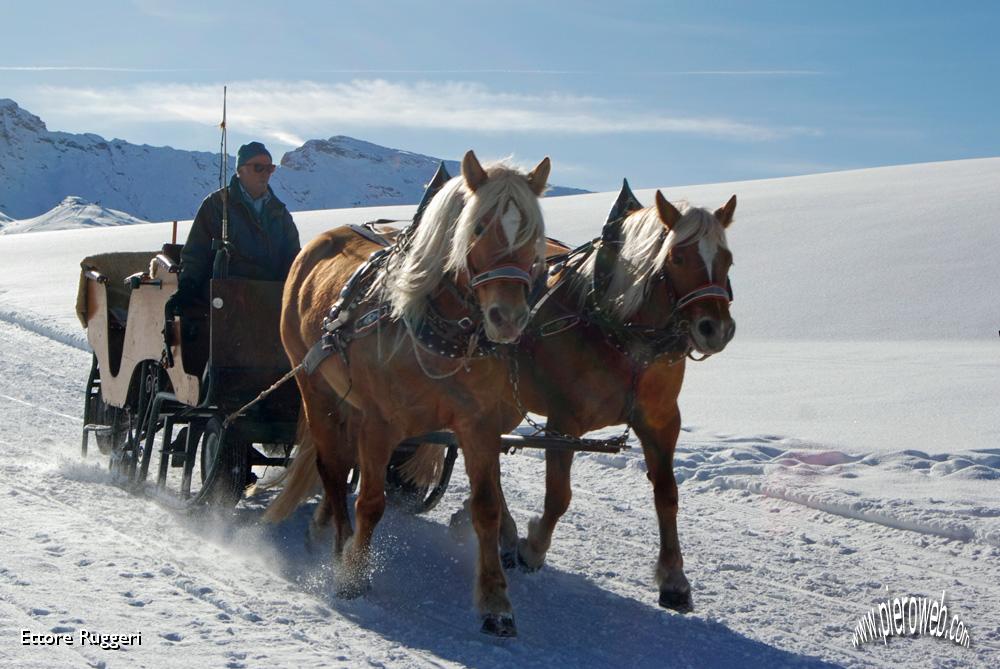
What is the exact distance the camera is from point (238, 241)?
637cm

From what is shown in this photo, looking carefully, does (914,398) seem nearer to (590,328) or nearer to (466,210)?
(590,328)

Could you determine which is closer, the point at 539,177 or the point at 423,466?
the point at 539,177

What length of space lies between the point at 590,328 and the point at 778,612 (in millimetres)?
1477

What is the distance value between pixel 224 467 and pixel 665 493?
→ 2.48m

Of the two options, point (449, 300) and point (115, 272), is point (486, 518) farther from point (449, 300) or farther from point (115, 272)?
point (115, 272)

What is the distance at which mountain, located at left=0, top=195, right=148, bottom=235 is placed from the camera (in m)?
124

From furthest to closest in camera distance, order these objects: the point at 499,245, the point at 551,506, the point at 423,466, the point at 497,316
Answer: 1. the point at 423,466
2. the point at 551,506
3. the point at 499,245
4. the point at 497,316

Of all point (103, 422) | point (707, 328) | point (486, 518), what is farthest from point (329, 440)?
point (103, 422)

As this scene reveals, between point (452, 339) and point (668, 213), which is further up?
point (668, 213)

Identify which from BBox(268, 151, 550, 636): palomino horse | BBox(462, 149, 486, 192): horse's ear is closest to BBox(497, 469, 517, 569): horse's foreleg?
BBox(268, 151, 550, 636): palomino horse

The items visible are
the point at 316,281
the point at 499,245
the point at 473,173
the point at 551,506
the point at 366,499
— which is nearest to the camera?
the point at 499,245

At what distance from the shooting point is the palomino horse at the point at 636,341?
4363mm

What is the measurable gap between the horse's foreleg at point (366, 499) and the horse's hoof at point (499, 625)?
0.69 meters

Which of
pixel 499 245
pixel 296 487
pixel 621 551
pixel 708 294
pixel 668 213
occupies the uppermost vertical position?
pixel 668 213
